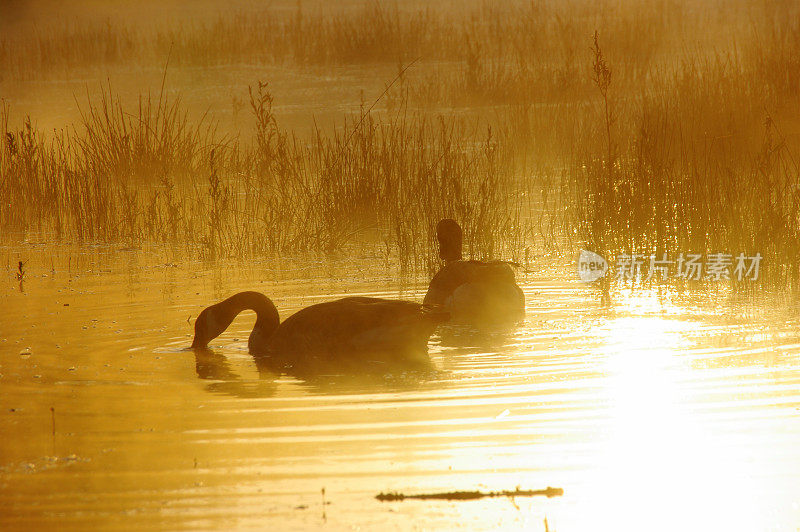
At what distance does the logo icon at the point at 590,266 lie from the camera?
428 inches

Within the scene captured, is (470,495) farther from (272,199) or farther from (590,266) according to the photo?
(272,199)

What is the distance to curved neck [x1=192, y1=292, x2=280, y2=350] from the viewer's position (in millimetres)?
8383

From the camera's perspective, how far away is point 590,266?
11375 millimetres

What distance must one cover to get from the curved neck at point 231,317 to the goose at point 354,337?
295 mm

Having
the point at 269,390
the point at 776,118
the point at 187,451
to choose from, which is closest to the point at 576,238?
the point at 776,118

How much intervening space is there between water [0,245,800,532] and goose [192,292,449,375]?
0.24 m

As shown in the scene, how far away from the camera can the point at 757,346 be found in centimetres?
755

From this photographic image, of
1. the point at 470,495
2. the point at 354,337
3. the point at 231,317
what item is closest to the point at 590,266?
the point at 354,337

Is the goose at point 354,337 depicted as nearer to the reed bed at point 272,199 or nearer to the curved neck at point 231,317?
the curved neck at point 231,317

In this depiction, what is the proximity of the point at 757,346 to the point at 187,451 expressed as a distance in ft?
13.3

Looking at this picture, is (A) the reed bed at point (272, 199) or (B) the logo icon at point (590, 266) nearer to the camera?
(B) the logo icon at point (590, 266)

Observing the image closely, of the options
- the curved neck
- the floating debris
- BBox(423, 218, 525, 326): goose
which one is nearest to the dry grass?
BBox(423, 218, 525, 326): goose

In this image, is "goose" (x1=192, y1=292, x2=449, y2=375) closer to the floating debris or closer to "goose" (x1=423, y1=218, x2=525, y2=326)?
"goose" (x1=423, y1=218, x2=525, y2=326)

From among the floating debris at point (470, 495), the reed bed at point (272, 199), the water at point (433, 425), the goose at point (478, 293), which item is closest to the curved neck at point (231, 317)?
the water at point (433, 425)
